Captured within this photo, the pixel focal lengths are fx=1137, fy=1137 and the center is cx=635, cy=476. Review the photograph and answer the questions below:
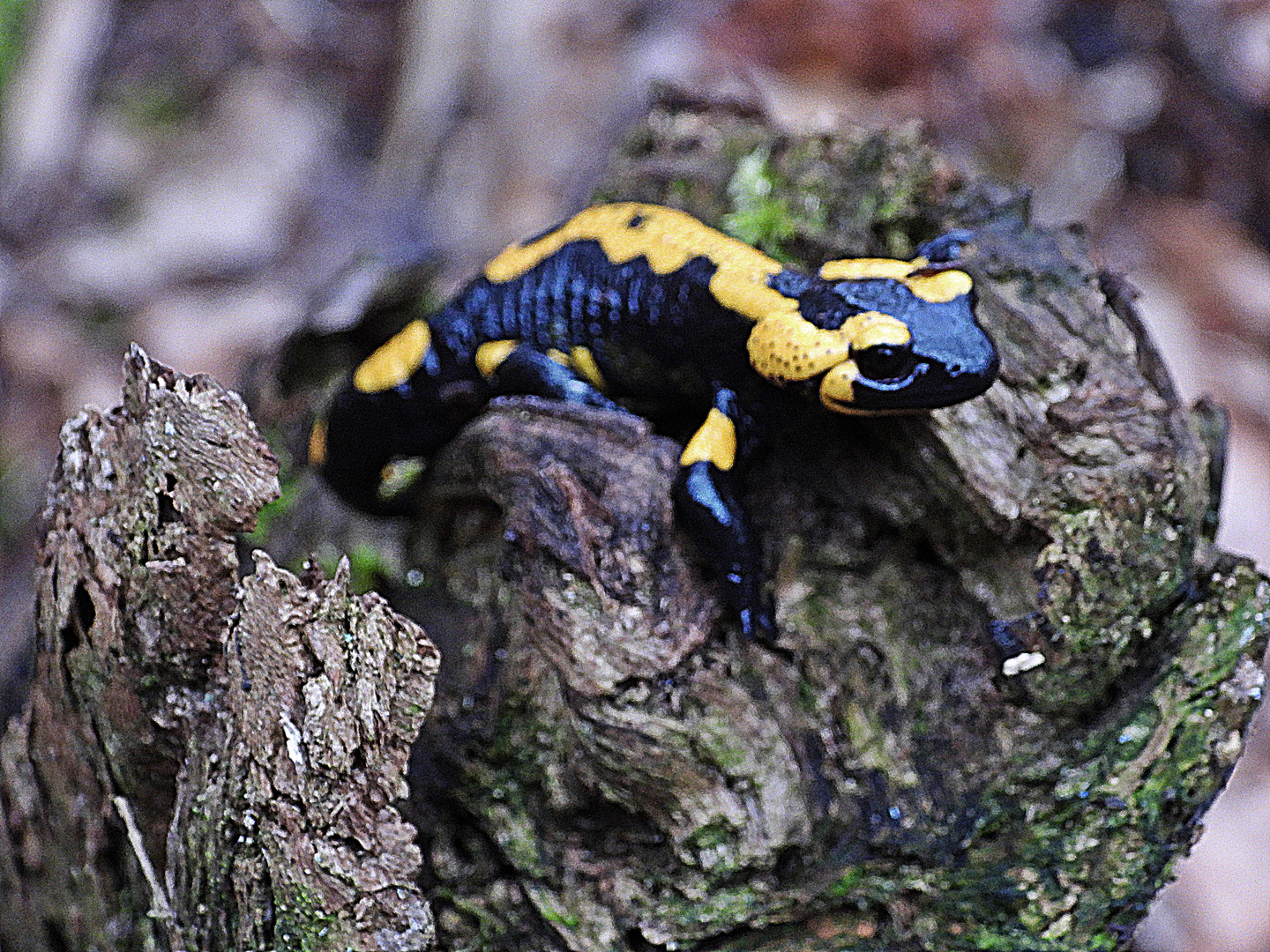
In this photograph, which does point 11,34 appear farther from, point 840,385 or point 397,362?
point 840,385

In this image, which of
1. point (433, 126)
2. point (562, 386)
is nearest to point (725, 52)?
point (433, 126)

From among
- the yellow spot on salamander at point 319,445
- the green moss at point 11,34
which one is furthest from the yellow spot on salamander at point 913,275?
the green moss at point 11,34

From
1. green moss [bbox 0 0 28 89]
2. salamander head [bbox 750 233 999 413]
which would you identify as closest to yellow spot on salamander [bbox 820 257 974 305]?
salamander head [bbox 750 233 999 413]

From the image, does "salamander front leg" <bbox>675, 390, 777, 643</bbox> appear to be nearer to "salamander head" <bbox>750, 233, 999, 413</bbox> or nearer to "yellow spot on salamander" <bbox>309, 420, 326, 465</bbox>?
"salamander head" <bbox>750, 233, 999, 413</bbox>

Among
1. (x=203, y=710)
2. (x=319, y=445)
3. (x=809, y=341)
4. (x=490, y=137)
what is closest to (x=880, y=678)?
(x=809, y=341)

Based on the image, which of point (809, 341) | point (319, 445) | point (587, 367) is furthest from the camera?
point (319, 445)

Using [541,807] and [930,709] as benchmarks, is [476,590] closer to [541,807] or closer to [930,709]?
[541,807]

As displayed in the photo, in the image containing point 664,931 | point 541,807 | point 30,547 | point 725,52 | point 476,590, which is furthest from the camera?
point 725,52
